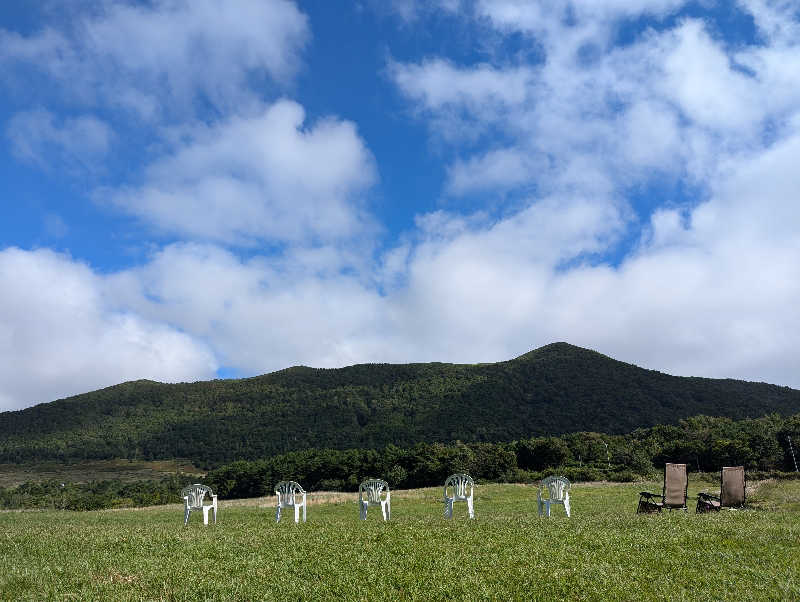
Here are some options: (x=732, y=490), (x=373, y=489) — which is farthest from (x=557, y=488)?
(x=373, y=489)

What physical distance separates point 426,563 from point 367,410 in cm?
8917

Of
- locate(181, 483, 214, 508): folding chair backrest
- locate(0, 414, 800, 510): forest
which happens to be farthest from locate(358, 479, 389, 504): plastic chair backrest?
locate(0, 414, 800, 510): forest

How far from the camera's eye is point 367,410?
94125 mm

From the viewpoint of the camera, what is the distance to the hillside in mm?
76250

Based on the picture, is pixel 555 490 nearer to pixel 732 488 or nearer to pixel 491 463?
pixel 732 488

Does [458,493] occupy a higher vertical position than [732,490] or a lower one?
lower

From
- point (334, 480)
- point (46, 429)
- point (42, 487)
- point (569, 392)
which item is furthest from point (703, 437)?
point (46, 429)

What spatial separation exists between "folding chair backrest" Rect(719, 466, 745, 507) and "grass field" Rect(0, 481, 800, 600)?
316cm

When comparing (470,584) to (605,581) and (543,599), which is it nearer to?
(543,599)

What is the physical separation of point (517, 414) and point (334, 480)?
39.7m

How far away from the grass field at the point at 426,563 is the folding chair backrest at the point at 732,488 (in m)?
3.16

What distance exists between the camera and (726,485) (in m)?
12.4

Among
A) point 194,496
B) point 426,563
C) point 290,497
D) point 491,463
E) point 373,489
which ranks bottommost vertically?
point 491,463

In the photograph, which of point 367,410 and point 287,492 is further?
point 367,410
